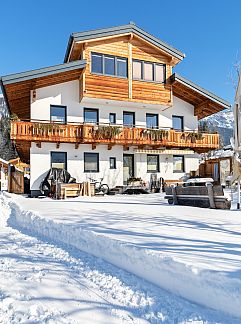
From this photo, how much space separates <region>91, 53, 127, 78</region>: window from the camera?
1847 centimetres

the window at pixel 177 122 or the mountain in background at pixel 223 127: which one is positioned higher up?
the mountain in background at pixel 223 127

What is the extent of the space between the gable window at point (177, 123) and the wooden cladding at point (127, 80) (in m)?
1.96

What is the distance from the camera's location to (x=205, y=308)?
3.05 meters

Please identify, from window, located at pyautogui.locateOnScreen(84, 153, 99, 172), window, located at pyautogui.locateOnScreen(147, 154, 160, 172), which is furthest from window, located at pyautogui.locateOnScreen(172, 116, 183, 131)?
window, located at pyautogui.locateOnScreen(84, 153, 99, 172)

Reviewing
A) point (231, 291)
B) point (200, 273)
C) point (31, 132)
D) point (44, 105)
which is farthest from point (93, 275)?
point (44, 105)

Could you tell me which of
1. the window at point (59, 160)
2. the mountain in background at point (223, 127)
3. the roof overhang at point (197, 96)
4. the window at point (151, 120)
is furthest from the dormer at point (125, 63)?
the mountain in background at point (223, 127)

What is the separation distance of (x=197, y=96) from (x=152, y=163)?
18.5 ft

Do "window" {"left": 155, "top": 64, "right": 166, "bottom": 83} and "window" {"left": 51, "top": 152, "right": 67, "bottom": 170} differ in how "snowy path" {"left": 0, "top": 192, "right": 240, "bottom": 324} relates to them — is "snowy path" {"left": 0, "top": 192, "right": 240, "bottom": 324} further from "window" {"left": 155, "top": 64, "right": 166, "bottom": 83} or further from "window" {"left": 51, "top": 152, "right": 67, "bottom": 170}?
"window" {"left": 155, "top": 64, "right": 166, "bottom": 83}

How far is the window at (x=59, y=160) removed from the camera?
717 inches

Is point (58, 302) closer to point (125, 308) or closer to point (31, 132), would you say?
point (125, 308)

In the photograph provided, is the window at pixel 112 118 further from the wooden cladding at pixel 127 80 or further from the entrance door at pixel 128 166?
the entrance door at pixel 128 166

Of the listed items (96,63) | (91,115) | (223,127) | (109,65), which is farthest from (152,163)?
(223,127)

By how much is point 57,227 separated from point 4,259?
1.81m

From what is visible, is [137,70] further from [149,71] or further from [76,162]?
[76,162]
